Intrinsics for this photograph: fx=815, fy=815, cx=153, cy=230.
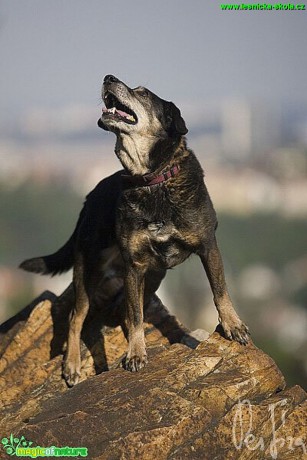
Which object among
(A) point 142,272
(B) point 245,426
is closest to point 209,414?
(B) point 245,426

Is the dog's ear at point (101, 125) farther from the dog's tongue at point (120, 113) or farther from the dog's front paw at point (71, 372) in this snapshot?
the dog's front paw at point (71, 372)

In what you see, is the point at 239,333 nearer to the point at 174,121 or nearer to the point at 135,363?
the point at 135,363

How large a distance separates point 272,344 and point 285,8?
Answer: 31.1 meters

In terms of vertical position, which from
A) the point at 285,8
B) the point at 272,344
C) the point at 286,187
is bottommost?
the point at 272,344

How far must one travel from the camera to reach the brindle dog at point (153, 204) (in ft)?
23.1

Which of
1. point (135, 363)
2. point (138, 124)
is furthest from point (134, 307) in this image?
point (138, 124)

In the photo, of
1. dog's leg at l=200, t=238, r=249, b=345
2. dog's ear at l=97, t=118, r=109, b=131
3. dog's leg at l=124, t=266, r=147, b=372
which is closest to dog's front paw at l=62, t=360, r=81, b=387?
dog's leg at l=124, t=266, r=147, b=372

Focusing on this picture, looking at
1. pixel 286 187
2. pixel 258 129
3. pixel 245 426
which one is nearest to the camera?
pixel 245 426

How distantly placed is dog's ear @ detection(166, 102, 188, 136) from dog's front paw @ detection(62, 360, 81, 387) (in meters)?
2.37

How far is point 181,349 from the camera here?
7.00m

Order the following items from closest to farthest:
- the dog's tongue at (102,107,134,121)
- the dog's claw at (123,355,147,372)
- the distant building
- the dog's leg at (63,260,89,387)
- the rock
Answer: the rock, the dog's claw at (123,355,147,372), the dog's tongue at (102,107,134,121), the dog's leg at (63,260,89,387), the distant building

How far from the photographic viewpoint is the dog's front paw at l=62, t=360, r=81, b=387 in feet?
24.7

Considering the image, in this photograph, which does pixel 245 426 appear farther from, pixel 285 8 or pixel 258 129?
pixel 258 129

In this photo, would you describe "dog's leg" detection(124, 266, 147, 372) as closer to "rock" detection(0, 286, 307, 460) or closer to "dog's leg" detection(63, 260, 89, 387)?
"rock" detection(0, 286, 307, 460)
